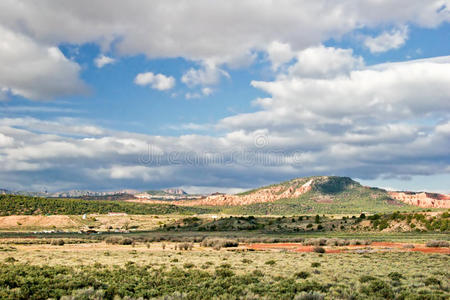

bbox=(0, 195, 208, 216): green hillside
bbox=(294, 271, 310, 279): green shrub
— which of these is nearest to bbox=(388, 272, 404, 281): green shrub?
bbox=(294, 271, 310, 279): green shrub

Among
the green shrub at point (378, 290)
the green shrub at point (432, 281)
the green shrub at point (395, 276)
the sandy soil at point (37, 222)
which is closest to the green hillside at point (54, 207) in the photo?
the sandy soil at point (37, 222)

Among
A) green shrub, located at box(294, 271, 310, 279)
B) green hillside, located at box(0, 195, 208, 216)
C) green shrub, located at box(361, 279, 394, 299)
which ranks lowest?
green shrub, located at box(294, 271, 310, 279)

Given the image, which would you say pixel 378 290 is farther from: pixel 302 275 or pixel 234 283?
pixel 234 283

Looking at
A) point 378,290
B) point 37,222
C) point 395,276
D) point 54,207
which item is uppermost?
point 54,207

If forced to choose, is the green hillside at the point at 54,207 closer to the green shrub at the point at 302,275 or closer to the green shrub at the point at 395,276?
the green shrub at the point at 302,275

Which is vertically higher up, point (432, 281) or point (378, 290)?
point (378, 290)

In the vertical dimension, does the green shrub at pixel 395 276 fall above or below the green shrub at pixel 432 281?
below

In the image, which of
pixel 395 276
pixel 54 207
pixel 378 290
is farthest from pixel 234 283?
pixel 54 207

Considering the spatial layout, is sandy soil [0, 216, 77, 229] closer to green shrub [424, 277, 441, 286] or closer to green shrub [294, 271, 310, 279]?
green shrub [294, 271, 310, 279]

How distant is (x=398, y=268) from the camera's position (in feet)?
81.5

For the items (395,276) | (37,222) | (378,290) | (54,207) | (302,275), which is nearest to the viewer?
(378,290)

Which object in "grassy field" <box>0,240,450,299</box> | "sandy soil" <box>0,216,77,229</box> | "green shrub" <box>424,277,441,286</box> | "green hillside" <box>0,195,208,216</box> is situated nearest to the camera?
"grassy field" <box>0,240,450,299</box>

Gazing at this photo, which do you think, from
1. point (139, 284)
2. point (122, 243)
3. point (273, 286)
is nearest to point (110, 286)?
point (139, 284)

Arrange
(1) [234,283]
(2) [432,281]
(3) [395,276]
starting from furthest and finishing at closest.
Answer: (3) [395,276] < (2) [432,281] < (1) [234,283]
